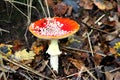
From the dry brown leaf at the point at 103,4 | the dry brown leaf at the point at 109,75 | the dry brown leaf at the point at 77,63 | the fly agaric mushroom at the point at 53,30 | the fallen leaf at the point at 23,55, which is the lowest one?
the dry brown leaf at the point at 109,75

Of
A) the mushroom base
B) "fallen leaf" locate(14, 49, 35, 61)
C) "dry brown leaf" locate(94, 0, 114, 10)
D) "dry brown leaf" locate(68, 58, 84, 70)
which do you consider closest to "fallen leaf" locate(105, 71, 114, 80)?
"dry brown leaf" locate(68, 58, 84, 70)

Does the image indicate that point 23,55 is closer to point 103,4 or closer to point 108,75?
point 108,75

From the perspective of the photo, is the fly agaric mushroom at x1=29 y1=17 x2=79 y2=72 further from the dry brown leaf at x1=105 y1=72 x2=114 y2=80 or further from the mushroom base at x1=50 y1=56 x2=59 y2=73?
the dry brown leaf at x1=105 y1=72 x2=114 y2=80

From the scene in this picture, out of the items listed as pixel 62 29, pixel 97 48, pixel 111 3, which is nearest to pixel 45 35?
pixel 62 29

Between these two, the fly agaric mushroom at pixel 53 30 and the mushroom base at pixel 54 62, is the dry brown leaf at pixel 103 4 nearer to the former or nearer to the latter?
the fly agaric mushroom at pixel 53 30

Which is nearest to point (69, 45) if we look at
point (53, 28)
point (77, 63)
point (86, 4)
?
point (77, 63)

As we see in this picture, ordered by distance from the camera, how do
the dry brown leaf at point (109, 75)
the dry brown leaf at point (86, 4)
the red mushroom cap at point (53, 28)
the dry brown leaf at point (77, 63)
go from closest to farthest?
the red mushroom cap at point (53, 28) → the dry brown leaf at point (109, 75) → the dry brown leaf at point (77, 63) → the dry brown leaf at point (86, 4)

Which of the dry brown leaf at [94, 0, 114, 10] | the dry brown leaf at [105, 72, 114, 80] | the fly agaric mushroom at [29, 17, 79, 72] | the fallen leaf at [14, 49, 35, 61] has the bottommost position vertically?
the dry brown leaf at [105, 72, 114, 80]

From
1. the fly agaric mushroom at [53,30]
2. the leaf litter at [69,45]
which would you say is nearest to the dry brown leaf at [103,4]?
the leaf litter at [69,45]

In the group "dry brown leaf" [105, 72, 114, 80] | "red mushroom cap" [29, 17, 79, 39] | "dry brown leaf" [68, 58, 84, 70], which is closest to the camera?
"red mushroom cap" [29, 17, 79, 39]
